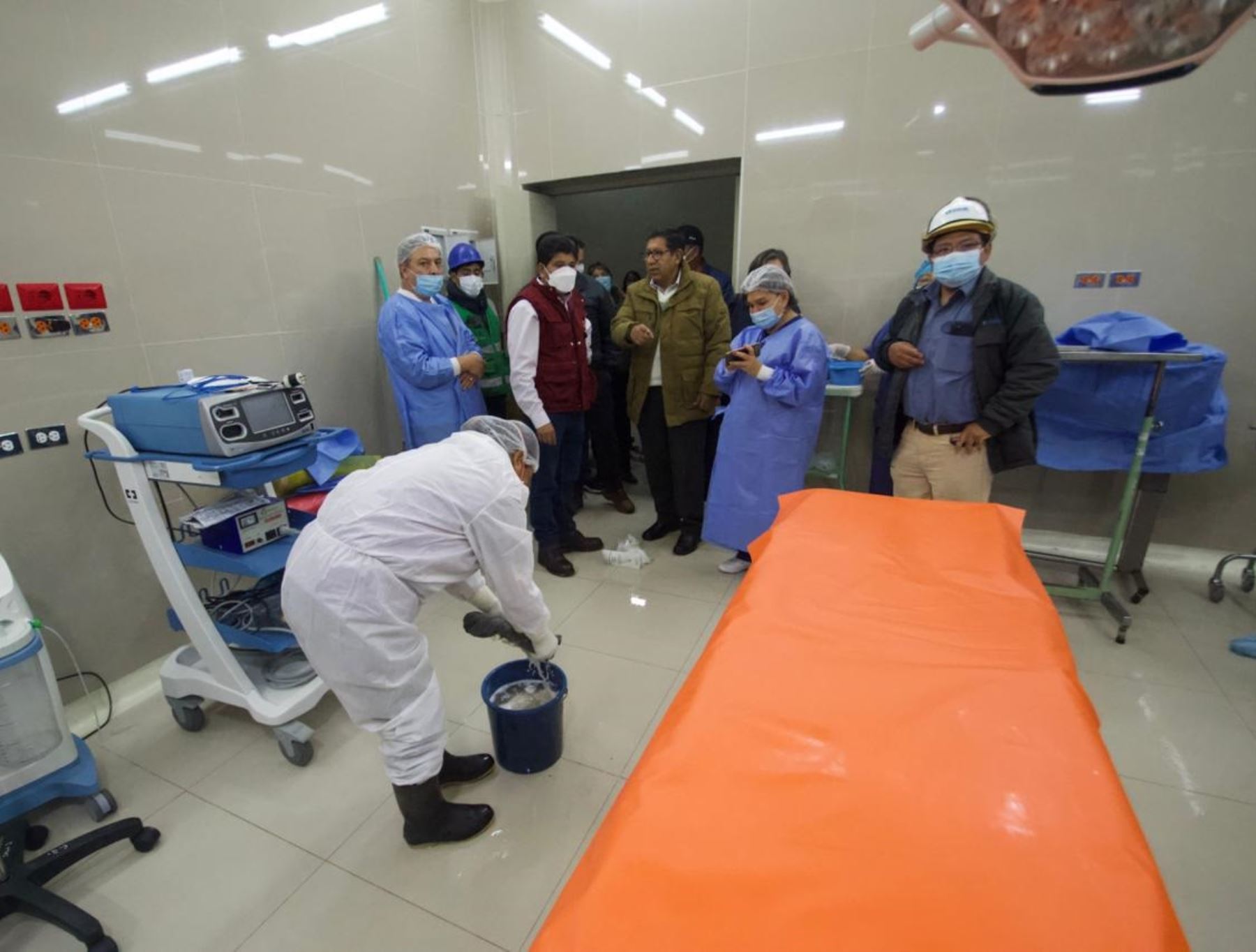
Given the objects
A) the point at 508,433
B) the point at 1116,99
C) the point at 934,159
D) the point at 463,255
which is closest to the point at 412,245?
the point at 463,255

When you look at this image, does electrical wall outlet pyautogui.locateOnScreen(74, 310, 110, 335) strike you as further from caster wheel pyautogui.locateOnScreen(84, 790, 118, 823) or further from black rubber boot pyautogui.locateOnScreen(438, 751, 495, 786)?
black rubber boot pyautogui.locateOnScreen(438, 751, 495, 786)

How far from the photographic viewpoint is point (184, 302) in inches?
86.6

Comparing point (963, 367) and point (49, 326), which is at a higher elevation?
point (49, 326)

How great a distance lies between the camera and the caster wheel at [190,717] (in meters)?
1.93

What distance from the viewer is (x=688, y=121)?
129 inches

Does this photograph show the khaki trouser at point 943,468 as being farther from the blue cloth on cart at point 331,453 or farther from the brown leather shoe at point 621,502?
the blue cloth on cart at point 331,453

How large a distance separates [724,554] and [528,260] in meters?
2.47

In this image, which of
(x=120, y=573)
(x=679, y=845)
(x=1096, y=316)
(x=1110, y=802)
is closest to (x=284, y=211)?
(x=120, y=573)

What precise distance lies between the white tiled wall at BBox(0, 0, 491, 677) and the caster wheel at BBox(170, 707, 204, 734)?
0.42m

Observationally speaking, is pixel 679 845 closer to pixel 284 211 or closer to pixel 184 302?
pixel 184 302

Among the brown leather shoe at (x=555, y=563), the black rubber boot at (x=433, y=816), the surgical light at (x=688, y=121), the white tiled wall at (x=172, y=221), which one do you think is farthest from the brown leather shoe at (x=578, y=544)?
the surgical light at (x=688, y=121)

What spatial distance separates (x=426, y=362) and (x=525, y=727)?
64.3 inches

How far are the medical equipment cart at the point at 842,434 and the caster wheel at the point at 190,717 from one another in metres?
2.68

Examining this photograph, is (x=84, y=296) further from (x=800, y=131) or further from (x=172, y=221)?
(x=800, y=131)
